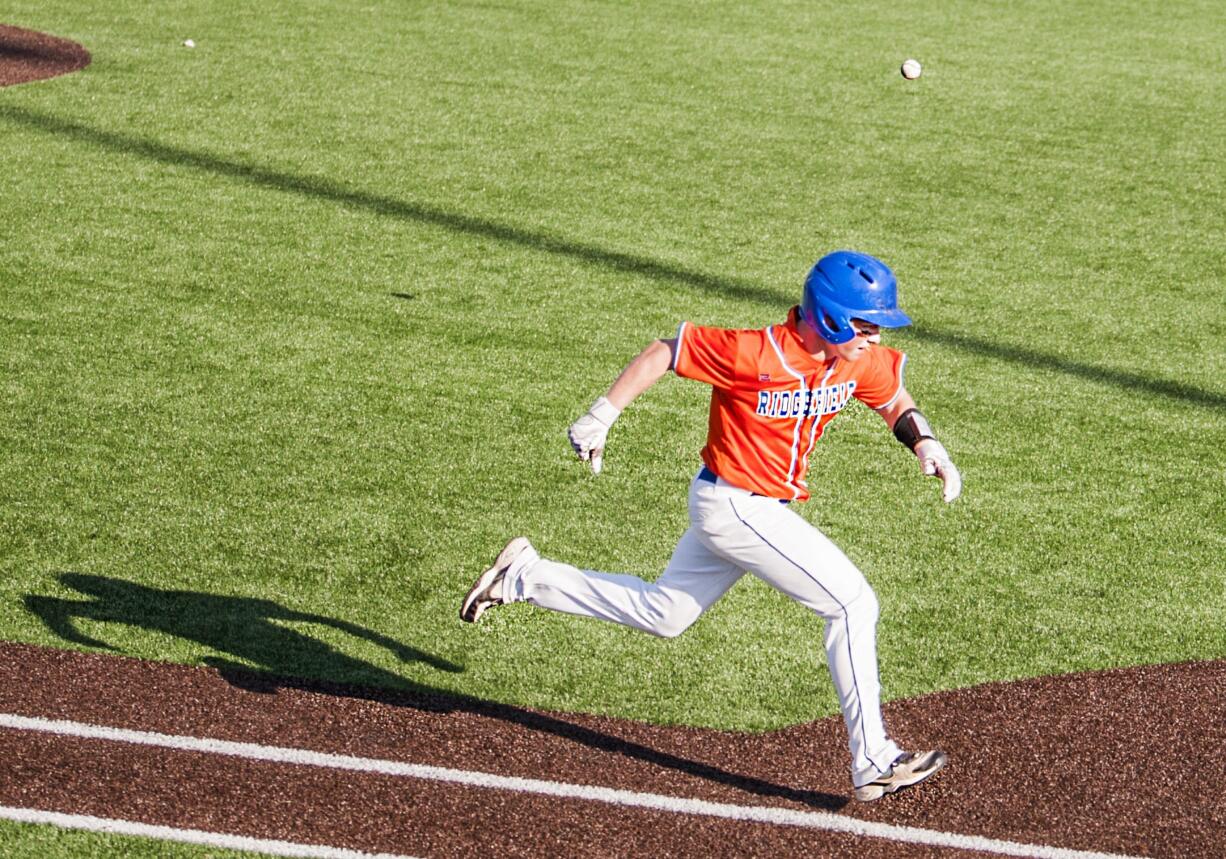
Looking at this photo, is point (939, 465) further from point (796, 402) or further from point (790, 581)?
point (790, 581)

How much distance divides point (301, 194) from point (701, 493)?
8.05 metres

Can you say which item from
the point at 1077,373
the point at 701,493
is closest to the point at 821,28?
the point at 1077,373

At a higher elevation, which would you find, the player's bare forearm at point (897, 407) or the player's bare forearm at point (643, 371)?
the player's bare forearm at point (643, 371)

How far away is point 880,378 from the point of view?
231 inches

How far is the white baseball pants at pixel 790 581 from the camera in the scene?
5516 mm

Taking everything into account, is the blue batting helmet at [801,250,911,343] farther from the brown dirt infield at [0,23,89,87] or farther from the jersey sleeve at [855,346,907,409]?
the brown dirt infield at [0,23,89,87]

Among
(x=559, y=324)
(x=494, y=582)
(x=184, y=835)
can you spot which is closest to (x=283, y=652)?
(x=494, y=582)

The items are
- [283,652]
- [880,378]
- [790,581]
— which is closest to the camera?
→ [790,581]

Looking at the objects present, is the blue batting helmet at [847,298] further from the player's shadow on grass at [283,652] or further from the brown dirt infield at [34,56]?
the brown dirt infield at [34,56]

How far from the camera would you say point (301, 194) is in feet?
42.3

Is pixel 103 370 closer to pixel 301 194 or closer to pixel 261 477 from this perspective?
pixel 261 477

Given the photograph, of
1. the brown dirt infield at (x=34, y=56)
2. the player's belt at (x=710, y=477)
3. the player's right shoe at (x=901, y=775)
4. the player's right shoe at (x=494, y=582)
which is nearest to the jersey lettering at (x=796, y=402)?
the player's belt at (x=710, y=477)

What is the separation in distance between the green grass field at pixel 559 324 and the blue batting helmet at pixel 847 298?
178 cm

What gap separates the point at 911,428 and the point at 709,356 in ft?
2.93
